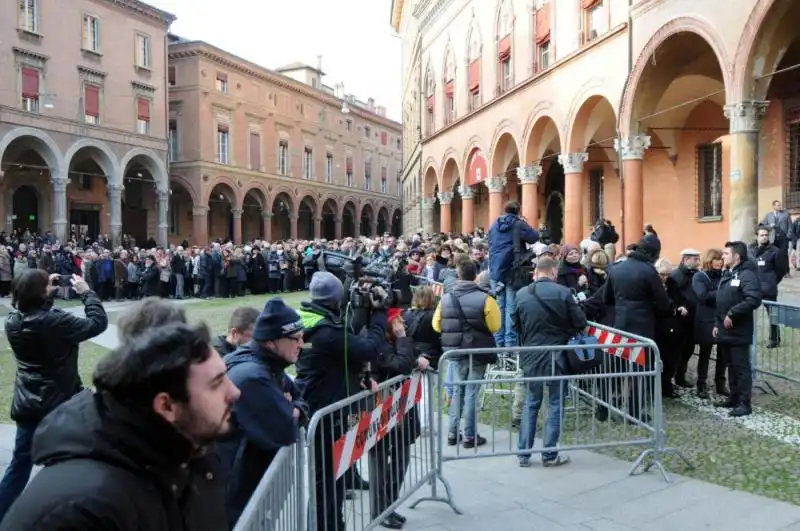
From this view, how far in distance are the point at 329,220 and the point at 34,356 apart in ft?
188

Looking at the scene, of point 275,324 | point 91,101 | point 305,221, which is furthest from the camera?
point 305,221

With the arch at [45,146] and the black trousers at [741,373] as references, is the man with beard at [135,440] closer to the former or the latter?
the black trousers at [741,373]

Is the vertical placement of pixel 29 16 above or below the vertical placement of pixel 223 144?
above

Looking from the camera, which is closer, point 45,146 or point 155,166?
point 45,146

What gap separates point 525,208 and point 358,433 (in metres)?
20.5

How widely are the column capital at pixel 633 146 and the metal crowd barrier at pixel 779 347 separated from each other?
896 cm

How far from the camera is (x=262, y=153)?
48625mm

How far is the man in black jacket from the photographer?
7.12 meters

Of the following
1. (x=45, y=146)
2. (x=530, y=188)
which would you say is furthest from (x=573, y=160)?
(x=45, y=146)

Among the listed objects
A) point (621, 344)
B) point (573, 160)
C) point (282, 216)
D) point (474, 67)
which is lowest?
point (621, 344)

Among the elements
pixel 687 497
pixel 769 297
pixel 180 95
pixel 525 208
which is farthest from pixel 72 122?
pixel 687 497

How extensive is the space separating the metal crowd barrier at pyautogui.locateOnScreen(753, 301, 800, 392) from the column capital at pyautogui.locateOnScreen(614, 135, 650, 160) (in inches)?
353

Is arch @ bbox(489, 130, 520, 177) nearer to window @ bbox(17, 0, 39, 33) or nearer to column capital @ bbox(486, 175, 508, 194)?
column capital @ bbox(486, 175, 508, 194)

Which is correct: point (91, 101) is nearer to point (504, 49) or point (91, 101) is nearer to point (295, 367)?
point (504, 49)
